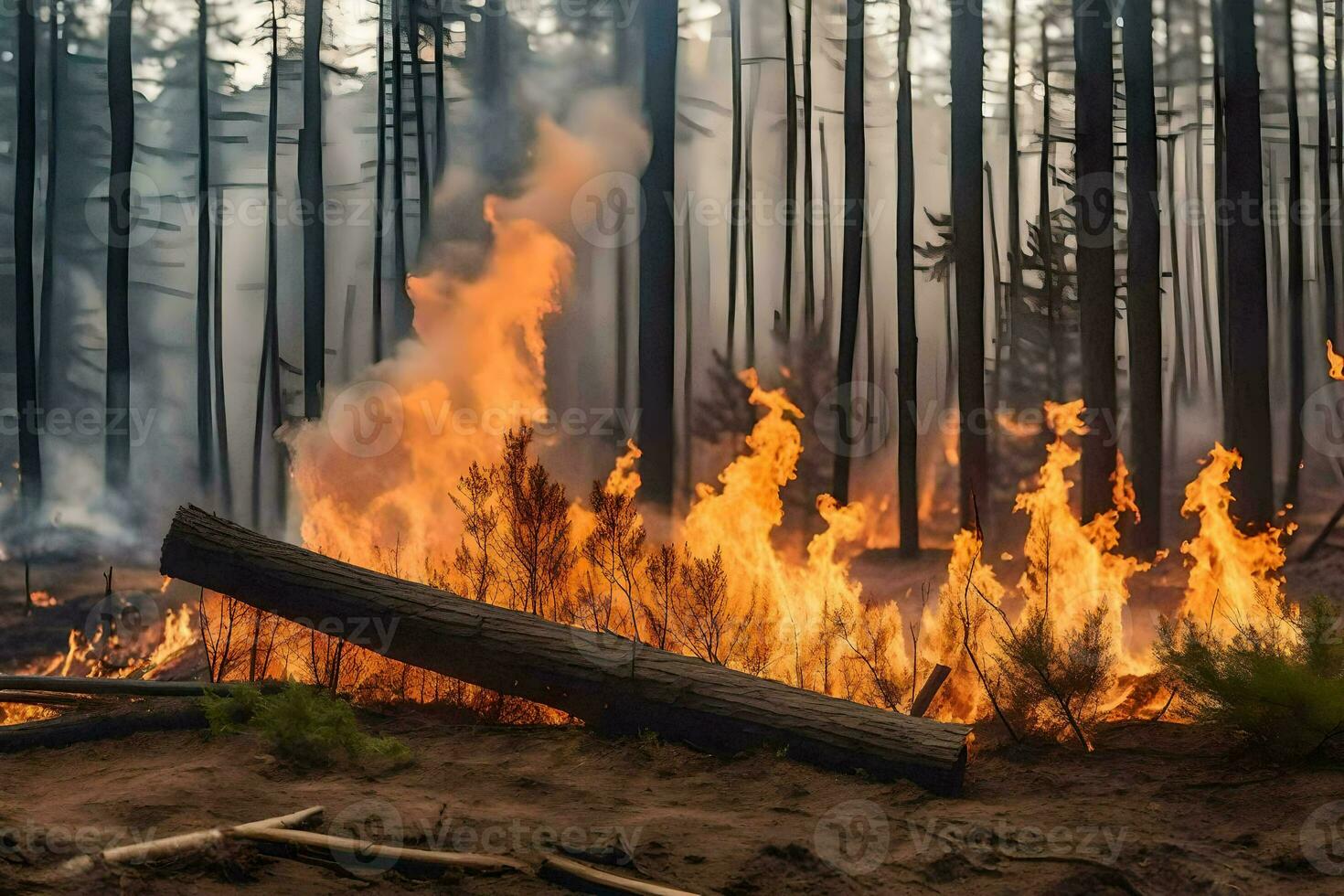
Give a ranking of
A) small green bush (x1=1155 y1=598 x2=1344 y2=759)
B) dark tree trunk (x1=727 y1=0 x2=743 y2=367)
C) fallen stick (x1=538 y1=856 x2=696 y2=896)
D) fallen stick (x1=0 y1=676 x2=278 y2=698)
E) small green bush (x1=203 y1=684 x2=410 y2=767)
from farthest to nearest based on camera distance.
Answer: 1. dark tree trunk (x1=727 y1=0 x2=743 y2=367)
2. fallen stick (x1=0 y1=676 x2=278 y2=698)
3. small green bush (x1=203 y1=684 x2=410 y2=767)
4. small green bush (x1=1155 y1=598 x2=1344 y2=759)
5. fallen stick (x1=538 y1=856 x2=696 y2=896)

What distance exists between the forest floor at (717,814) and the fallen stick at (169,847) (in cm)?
6

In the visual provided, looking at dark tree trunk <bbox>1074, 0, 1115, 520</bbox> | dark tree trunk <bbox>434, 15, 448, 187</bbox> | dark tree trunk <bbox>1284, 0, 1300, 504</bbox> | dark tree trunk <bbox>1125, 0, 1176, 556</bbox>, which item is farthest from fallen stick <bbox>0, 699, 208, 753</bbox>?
dark tree trunk <bbox>1284, 0, 1300, 504</bbox>

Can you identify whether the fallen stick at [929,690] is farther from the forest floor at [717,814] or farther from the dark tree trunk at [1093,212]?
the dark tree trunk at [1093,212]

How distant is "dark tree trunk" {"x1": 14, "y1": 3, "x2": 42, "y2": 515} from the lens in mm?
10695

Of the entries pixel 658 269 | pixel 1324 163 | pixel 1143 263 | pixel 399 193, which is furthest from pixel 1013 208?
pixel 399 193

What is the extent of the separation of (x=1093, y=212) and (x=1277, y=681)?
6.58 meters

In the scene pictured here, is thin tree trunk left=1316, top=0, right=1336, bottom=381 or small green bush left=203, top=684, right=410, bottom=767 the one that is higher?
thin tree trunk left=1316, top=0, right=1336, bottom=381

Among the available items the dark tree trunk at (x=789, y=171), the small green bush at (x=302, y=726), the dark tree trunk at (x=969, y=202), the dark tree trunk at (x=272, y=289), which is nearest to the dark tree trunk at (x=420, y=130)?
the dark tree trunk at (x=272, y=289)

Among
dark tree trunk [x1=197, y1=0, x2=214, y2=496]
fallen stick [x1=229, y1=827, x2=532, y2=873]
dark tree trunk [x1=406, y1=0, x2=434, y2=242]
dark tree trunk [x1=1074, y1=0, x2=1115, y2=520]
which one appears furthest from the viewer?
dark tree trunk [x1=197, y1=0, x2=214, y2=496]

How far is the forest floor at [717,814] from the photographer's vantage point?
4.00 m

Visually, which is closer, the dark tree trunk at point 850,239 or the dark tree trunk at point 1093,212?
the dark tree trunk at point 1093,212

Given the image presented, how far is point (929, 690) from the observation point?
21.0 ft

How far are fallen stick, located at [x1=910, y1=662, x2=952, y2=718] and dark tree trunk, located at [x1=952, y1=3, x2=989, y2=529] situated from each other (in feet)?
14.7

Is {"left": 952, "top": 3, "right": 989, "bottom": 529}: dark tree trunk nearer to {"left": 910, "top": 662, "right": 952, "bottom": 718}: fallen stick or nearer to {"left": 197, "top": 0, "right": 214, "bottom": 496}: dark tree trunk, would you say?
{"left": 910, "top": 662, "right": 952, "bottom": 718}: fallen stick
